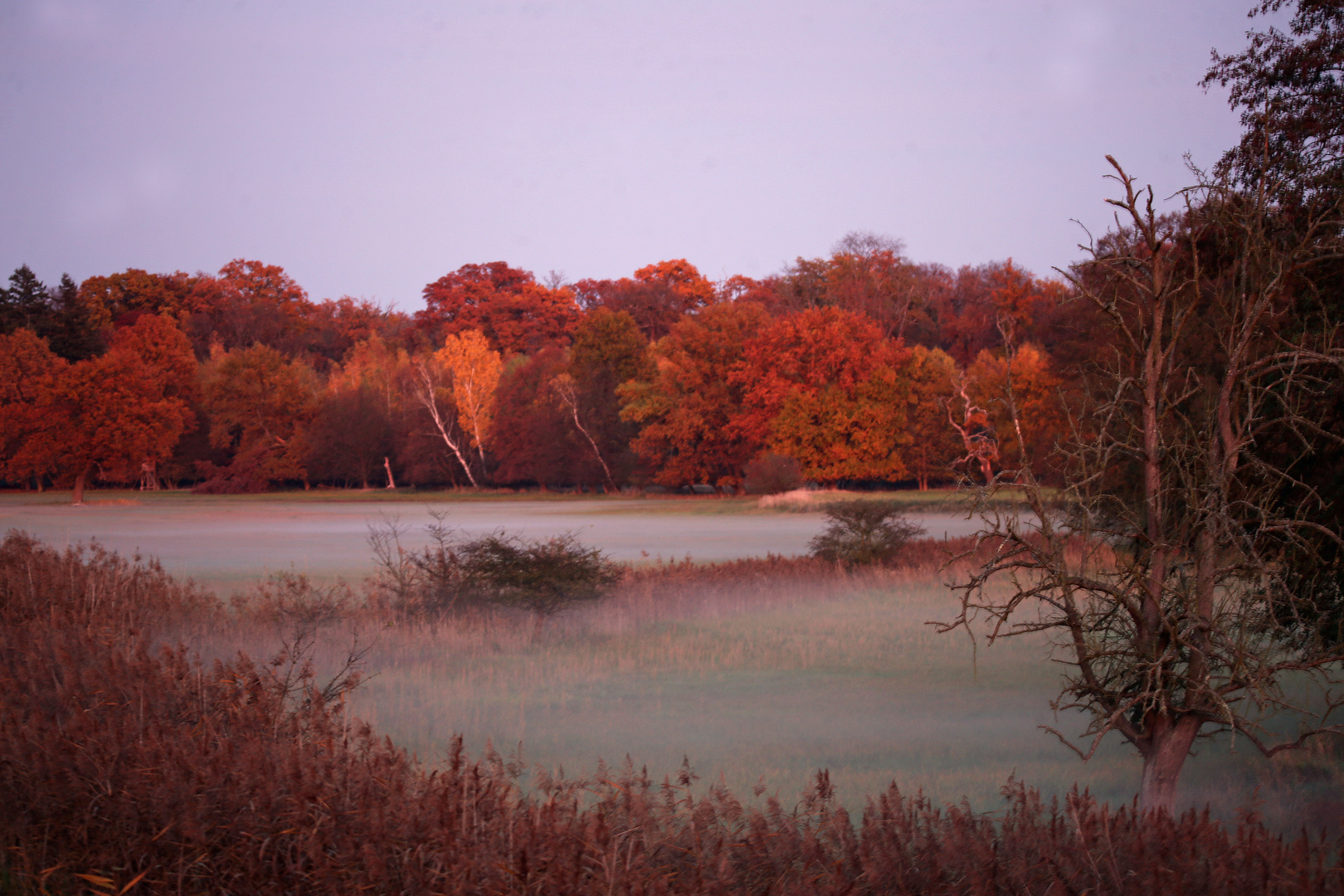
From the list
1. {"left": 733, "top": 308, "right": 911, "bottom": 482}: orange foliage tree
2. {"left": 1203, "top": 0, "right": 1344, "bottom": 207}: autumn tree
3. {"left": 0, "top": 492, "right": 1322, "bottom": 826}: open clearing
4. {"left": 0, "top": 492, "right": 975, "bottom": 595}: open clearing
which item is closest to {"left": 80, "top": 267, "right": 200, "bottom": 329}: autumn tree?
{"left": 0, "top": 492, "right": 975, "bottom": 595}: open clearing

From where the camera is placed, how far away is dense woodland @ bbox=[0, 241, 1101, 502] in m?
57.0

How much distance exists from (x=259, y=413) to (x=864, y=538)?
59.8 metres

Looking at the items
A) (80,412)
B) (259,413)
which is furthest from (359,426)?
(80,412)

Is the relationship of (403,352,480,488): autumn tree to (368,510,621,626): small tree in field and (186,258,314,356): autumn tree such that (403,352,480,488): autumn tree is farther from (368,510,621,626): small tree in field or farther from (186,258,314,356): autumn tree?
(368,510,621,626): small tree in field

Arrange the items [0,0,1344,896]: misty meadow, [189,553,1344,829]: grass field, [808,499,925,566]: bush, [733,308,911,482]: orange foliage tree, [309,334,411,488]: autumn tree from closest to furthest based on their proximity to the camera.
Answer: [0,0,1344,896]: misty meadow
[189,553,1344,829]: grass field
[808,499,925,566]: bush
[733,308,911,482]: orange foliage tree
[309,334,411,488]: autumn tree

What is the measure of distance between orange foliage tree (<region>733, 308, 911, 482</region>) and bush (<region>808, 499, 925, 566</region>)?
3499 centimetres

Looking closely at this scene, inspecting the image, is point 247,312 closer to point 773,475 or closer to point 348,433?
point 348,433

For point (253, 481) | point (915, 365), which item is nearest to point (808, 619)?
point (915, 365)

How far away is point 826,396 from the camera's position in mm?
57875

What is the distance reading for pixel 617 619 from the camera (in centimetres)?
1555

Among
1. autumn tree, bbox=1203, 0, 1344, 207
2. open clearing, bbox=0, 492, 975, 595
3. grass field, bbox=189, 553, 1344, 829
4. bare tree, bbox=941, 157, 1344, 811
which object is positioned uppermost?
autumn tree, bbox=1203, 0, 1344, 207

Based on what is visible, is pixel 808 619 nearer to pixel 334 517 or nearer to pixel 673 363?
pixel 334 517

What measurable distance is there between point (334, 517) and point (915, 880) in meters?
43.5

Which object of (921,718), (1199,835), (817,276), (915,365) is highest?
(817,276)
